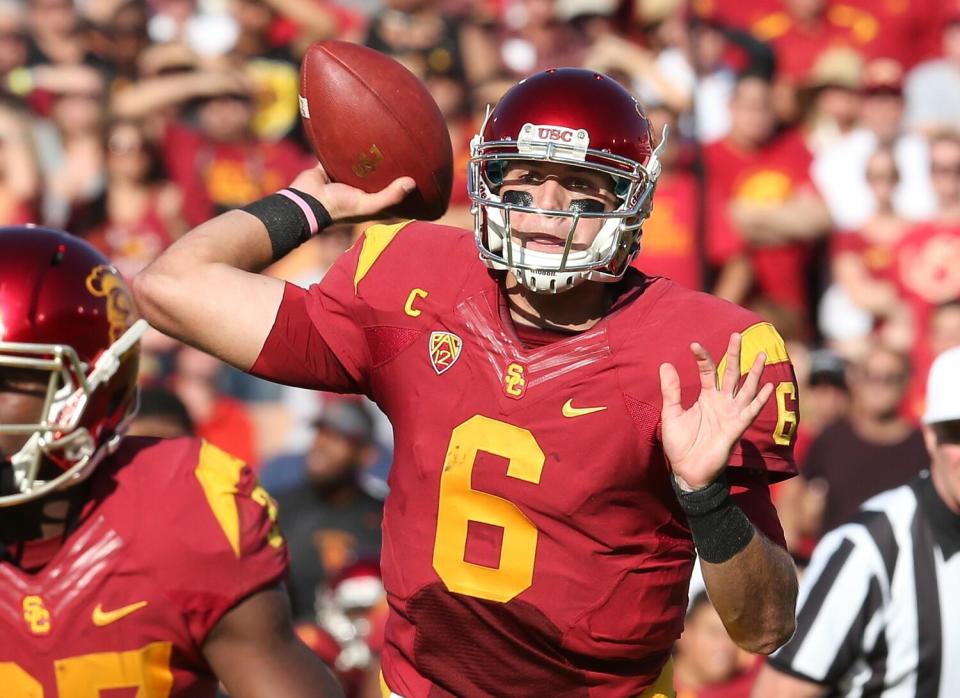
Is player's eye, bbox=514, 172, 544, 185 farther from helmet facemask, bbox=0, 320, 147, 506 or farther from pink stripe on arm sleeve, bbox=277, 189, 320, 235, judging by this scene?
helmet facemask, bbox=0, 320, 147, 506

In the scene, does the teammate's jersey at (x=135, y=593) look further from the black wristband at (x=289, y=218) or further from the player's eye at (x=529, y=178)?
the player's eye at (x=529, y=178)

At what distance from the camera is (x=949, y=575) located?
3896 millimetres

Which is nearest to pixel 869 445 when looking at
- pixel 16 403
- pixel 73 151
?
pixel 16 403

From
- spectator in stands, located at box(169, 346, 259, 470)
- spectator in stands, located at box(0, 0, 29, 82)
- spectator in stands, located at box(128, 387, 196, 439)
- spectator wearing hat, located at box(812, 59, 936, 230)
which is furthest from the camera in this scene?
spectator in stands, located at box(0, 0, 29, 82)

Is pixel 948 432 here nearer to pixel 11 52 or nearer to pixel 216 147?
pixel 216 147

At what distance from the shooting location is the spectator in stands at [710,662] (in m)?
5.34

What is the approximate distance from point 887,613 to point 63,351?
Answer: 2031mm

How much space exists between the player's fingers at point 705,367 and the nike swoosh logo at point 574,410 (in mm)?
213

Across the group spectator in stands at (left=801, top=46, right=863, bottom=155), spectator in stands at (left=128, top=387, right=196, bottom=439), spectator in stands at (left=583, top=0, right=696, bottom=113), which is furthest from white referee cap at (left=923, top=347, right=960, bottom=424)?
spectator in stands at (left=801, top=46, right=863, bottom=155)

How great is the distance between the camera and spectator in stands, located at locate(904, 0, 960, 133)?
348 inches

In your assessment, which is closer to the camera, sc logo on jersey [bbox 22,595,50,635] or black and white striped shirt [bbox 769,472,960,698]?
sc logo on jersey [bbox 22,595,50,635]

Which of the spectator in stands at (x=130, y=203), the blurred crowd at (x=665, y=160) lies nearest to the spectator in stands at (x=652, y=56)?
the blurred crowd at (x=665, y=160)

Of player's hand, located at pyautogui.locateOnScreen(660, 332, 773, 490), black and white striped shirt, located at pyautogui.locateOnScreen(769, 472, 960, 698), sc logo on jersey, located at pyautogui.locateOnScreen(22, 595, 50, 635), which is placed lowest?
black and white striped shirt, located at pyautogui.locateOnScreen(769, 472, 960, 698)

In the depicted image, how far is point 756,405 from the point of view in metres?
2.73
